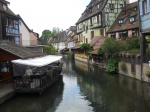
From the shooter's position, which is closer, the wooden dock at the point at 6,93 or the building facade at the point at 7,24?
the wooden dock at the point at 6,93

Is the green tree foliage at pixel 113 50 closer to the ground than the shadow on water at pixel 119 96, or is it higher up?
higher up

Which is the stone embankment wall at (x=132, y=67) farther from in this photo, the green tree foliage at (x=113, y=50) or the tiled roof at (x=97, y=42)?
the tiled roof at (x=97, y=42)

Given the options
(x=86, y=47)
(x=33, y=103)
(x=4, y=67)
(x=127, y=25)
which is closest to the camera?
(x=33, y=103)

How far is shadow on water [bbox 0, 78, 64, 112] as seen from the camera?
49.2 ft

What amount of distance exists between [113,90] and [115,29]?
23223 millimetres

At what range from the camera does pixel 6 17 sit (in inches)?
1304

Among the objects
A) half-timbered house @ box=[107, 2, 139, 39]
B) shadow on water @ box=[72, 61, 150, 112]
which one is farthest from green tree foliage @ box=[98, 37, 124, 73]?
shadow on water @ box=[72, 61, 150, 112]

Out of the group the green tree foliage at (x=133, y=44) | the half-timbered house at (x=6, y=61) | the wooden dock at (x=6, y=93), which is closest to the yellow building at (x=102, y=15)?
the green tree foliage at (x=133, y=44)

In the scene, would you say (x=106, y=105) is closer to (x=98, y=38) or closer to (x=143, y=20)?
(x=143, y=20)

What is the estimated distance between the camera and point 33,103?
16234 millimetres

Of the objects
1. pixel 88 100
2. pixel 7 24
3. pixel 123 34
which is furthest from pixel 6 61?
pixel 123 34

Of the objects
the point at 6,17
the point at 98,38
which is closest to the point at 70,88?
the point at 6,17

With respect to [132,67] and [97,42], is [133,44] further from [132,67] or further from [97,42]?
[97,42]

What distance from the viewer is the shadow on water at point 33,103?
1498cm
